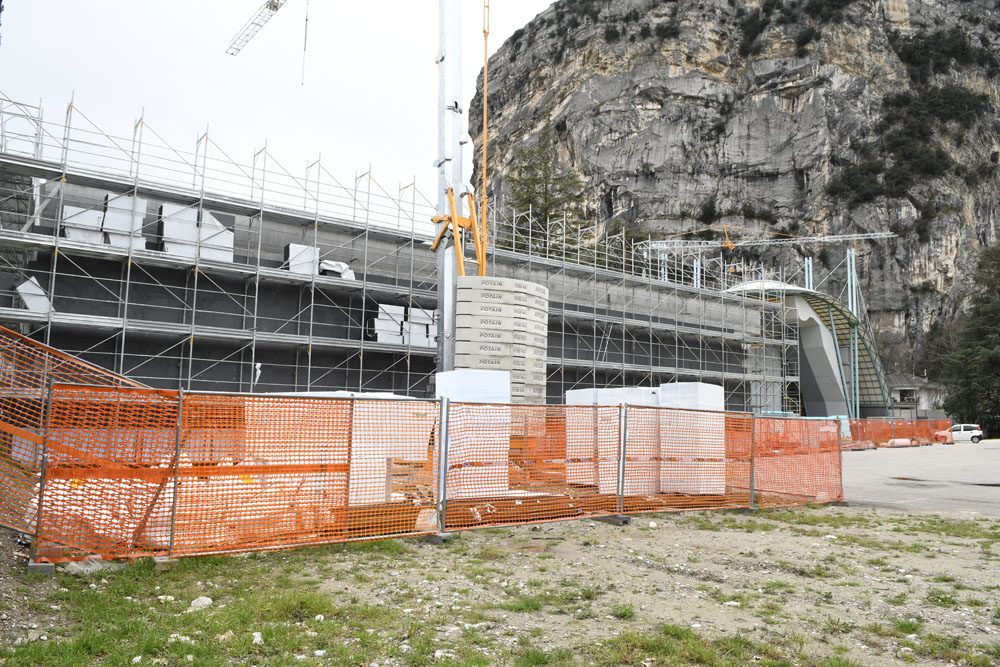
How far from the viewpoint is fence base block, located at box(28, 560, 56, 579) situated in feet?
18.7

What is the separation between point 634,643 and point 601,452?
5544 mm

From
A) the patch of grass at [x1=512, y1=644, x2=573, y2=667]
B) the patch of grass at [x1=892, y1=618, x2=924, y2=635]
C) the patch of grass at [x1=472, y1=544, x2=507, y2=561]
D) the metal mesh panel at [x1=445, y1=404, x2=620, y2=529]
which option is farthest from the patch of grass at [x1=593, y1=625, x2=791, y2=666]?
the metal mesh panel at [x1=445, y1=404, x2=620, y2=529]

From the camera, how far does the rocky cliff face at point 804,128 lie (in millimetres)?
66062

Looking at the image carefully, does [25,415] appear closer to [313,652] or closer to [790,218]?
[313,652]

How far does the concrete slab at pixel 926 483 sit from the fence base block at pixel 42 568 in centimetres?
1150

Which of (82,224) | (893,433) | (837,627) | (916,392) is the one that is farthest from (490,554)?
(916,392)

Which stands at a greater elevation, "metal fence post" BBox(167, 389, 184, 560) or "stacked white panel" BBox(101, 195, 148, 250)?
"stacked white panel" BBox(101, 195, 148, 250)

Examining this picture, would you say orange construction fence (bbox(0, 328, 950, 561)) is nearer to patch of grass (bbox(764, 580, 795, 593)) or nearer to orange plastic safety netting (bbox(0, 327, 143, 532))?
orange plastic safety netting (bbox(0, 327, 143, 532))

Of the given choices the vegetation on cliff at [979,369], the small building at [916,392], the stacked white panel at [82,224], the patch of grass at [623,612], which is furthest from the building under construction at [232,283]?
the small building at [916,392]

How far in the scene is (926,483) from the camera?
15.8 meters

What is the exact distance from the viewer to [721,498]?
36.5ft

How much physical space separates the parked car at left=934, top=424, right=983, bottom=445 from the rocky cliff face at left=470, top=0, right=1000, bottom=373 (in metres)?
27.8

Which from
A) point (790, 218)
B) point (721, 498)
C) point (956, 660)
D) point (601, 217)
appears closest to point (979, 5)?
point (790, 218)

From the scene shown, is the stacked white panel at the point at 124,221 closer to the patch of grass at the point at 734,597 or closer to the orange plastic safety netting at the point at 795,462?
the orange plastic safety netting at the point at 795,462
